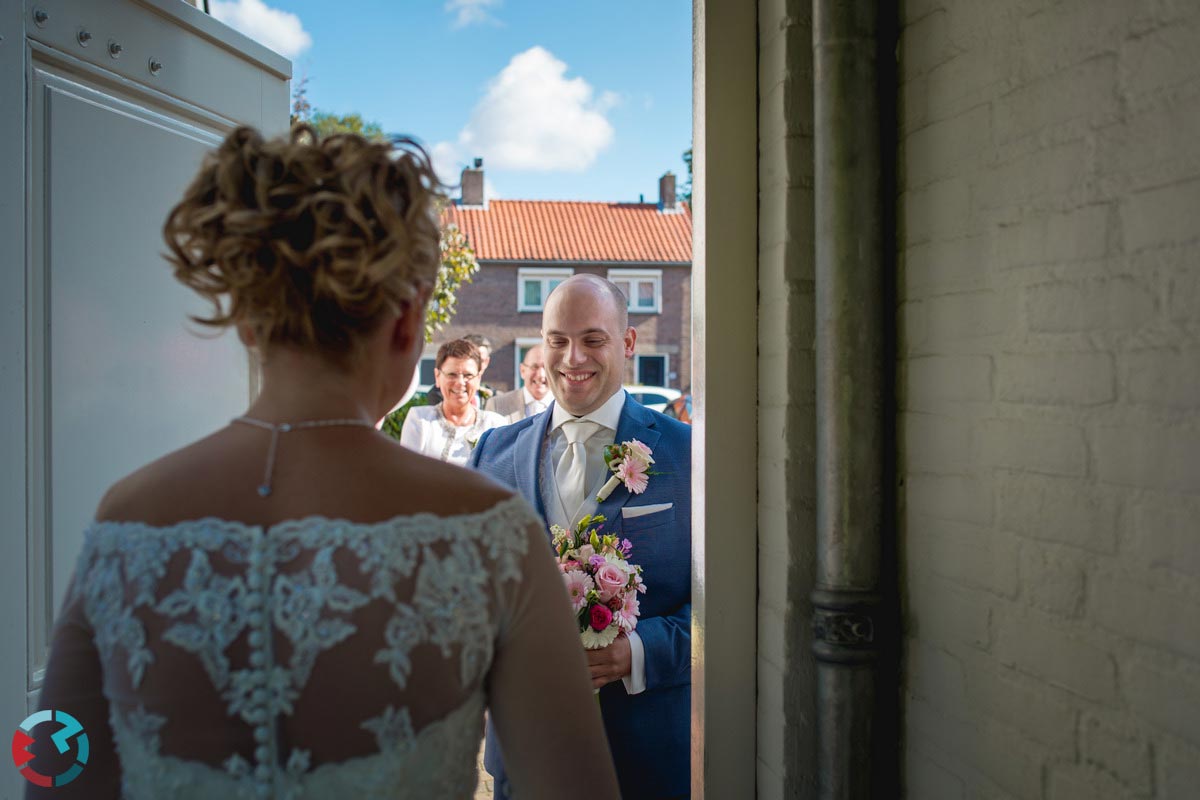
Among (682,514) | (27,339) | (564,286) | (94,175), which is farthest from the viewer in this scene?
(564,286)

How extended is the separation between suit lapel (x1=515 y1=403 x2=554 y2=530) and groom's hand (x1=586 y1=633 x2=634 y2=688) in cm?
57

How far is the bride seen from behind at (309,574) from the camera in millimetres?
1266

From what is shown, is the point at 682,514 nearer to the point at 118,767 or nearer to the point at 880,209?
the point at 880,209

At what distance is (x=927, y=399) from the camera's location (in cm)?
207


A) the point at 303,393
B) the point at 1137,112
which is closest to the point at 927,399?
the point at 1137,112

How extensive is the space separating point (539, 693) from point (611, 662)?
1438 mm

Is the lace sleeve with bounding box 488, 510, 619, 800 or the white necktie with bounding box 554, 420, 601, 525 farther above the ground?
the white necktie with bounding box 554, 420, 601, 525

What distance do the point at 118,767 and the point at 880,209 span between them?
186 cm

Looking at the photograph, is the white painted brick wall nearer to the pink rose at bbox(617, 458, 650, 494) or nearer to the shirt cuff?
the shirt cuff

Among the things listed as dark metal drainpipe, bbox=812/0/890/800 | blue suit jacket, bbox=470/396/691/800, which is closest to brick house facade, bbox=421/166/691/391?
blue suit jacket, bbox=470/396/691/800

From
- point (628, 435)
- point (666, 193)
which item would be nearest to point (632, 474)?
point (628, 435)

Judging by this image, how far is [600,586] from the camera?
8.76ft

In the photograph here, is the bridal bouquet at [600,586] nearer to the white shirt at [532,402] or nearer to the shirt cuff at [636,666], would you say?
the shirt cuff at [636,666]

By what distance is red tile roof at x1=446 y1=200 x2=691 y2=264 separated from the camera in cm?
3438
